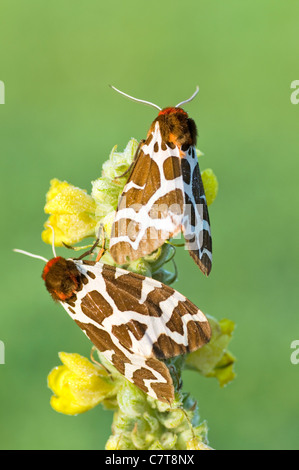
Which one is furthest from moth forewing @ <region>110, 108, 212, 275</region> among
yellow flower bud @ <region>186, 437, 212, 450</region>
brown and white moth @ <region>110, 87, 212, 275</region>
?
yellow flower bud @ <region>186, 437, 212, 450</region>

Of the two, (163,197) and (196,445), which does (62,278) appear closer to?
(163,197)

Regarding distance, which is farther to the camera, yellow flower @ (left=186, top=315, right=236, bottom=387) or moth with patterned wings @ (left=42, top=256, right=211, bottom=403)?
yellow flower @ (left=186, top=315, right=236, bottom=387)

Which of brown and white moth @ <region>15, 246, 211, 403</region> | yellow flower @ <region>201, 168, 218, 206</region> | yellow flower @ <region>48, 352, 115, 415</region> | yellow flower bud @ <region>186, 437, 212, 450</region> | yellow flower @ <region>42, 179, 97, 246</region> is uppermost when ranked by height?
yellow flower @ <region>201, 168, 218, 206</region>

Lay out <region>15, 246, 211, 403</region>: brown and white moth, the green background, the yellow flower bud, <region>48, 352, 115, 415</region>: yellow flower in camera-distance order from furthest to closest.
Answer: the green background, <region>48, 352, 115, 415</region>: yellow flower, the yellow flower bud, <region>15, 246, 211, 403</region>: brown and white moth

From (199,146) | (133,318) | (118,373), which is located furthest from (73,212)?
(199,146)

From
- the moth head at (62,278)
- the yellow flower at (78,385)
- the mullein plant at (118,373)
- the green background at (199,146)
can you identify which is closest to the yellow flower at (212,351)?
the mullein plant at (118,373)

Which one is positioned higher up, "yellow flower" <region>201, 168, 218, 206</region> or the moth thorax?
"yellow flower" <region>201, 168, 218, 206</region>

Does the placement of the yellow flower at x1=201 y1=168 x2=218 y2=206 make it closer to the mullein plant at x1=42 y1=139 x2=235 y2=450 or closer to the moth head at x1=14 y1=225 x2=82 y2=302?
the mullein plant at x1=42 y1=139 x2=235 y2=450
